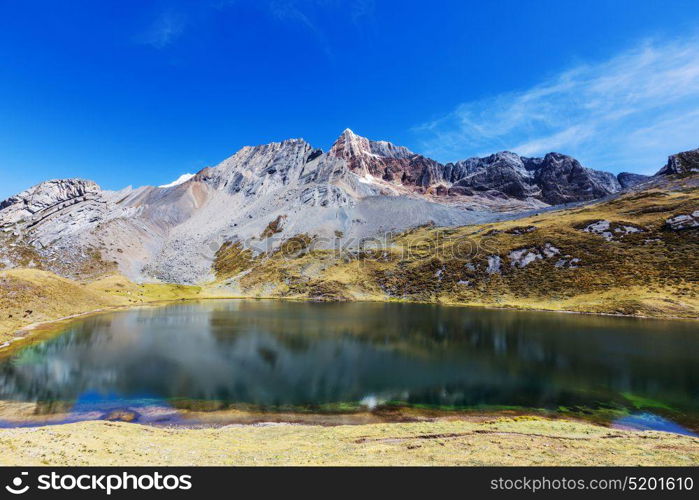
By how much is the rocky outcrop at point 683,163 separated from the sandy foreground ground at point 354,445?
8572 inches

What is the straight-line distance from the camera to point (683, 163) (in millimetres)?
172500

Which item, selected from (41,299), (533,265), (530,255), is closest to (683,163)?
(530,255)

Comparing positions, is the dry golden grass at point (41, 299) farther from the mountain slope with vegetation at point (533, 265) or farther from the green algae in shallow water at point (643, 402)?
the green algae in shallow water at point (643, 402)

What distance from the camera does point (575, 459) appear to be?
50.0 ft

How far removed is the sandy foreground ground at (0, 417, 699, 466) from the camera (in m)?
14.5

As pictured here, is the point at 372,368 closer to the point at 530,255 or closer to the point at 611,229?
the point at 530,255

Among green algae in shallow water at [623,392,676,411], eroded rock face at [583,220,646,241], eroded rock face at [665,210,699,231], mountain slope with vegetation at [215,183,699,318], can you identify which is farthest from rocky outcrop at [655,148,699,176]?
green algae in shallow water at [623,392,676,411]

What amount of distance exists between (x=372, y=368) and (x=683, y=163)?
751ft

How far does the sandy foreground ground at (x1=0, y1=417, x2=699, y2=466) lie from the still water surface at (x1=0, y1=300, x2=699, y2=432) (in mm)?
5891

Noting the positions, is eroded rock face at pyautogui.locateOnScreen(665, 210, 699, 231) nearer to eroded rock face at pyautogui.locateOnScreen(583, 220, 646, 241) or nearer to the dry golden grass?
eroded rock face at pyautogui.locateOnScreen(583, 220, 646, 241)

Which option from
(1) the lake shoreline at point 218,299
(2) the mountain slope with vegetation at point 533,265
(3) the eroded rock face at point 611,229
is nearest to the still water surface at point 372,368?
(1) the lake shoreline at point 218,299

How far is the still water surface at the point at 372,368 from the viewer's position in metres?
29.3
